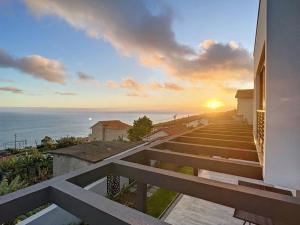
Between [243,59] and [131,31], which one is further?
[243,59]

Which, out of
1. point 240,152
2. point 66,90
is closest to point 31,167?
point 240,152

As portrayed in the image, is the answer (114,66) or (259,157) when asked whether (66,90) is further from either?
(259,157)

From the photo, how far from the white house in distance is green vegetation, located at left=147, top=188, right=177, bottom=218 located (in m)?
4.41

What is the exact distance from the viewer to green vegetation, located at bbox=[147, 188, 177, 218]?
21.0 feet

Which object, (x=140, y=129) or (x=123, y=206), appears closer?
(x=123, y=206)

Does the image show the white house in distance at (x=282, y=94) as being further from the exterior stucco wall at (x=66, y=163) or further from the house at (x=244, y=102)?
the house at (x=244, y=102)

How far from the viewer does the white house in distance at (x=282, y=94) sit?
2160 millimetres

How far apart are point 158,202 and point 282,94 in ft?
20.1

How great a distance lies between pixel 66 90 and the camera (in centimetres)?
5022

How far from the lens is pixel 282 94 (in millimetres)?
2213

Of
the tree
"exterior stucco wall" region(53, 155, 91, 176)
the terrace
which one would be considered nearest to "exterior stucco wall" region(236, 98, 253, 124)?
"exterior stucco wall" region(53, 155, 91, 176)

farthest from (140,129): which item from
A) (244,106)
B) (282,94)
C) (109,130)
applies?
(282,94)

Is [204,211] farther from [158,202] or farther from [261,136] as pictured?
[261,136]

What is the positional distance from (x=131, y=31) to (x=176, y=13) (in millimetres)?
3913
